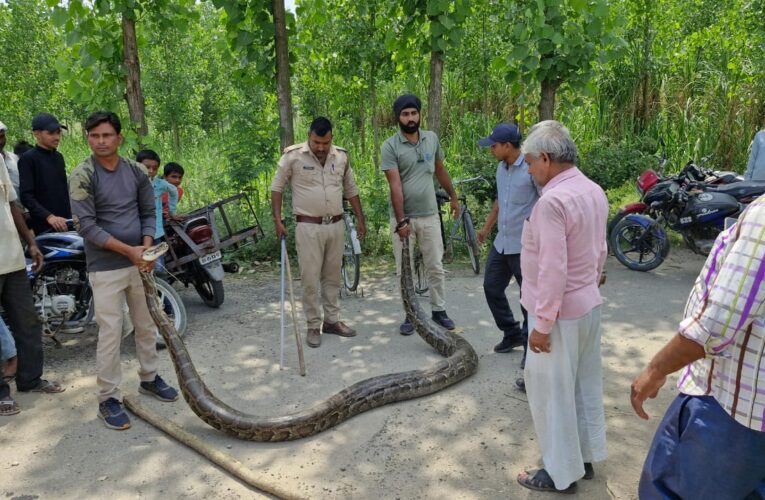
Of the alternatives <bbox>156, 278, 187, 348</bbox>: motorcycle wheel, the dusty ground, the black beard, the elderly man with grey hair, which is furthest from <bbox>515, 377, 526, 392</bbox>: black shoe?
<bbox>156, 278, 187, 348</bbox>: motorcycle wheel

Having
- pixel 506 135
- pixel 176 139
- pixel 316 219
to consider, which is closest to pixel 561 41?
pixel 506 135

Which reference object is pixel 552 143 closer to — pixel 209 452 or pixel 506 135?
pixel 506 135

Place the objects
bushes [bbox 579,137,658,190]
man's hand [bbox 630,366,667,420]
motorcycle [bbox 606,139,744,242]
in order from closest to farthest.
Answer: man's hand [bbox 630,366,667,420]
motorcycle [bbox 606,139,744,242]
bushes [bbox 579,137,658,190]

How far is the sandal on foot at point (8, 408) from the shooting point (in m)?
4.49

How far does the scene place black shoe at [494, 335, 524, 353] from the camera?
217 inches

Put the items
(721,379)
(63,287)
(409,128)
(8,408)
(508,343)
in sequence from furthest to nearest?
1. (409,128)
2. (63,287)
3. (508,343)
4. (8,408)
5. (721,379)

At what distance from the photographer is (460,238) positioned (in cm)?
867

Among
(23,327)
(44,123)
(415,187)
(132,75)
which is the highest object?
(132,75)

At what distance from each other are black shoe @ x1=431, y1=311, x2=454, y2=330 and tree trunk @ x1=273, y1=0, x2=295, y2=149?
11.1 ft

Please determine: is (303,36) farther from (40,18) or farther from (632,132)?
(40,18)

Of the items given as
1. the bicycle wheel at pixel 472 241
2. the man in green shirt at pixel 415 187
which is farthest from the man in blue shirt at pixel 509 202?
the bicycle wheel at pixel 472 241

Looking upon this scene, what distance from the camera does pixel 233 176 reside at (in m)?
9.54

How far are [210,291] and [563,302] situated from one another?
15.8ft

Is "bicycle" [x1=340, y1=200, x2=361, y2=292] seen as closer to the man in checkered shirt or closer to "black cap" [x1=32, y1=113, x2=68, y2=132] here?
"black cap" [x1=32, y1=113, x2=68, y2=132]
